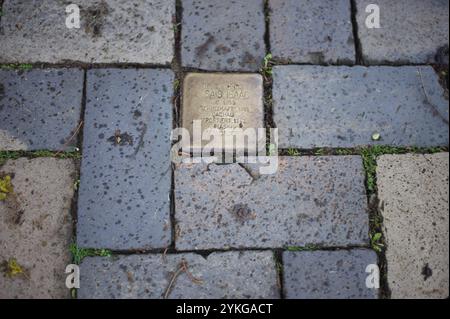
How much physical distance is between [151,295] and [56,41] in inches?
64.2

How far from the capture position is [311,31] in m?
2.24

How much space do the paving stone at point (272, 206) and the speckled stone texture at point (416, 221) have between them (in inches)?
6.5

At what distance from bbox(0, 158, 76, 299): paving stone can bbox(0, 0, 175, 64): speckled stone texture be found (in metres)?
0.68

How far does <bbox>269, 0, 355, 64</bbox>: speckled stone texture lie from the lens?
221cm

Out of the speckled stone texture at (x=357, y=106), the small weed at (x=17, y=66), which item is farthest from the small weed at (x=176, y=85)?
the small weed at (x=17, y=66)

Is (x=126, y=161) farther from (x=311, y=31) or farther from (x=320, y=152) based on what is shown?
(x=311, y=31)

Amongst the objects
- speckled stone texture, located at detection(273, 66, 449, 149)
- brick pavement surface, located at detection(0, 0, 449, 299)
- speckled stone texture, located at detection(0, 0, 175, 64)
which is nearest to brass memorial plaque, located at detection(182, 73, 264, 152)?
brick pavement surface, located at detection(0, 0, 449, 299)

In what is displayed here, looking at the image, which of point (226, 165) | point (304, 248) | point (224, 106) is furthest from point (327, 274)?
point (224, 106)

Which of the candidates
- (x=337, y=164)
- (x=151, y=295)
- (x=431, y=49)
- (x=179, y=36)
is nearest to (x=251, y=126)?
(x=337, y=164)

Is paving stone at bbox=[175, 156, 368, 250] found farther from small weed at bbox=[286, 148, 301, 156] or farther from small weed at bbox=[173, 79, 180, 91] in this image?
small weed at bbox=[173, 79, 180, 91]

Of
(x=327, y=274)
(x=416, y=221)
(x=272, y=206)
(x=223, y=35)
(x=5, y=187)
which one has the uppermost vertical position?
(x=223, y=35)

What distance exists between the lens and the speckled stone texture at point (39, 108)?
203 cm

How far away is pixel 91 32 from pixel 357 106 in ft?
5.64

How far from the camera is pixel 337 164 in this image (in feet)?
6.78
